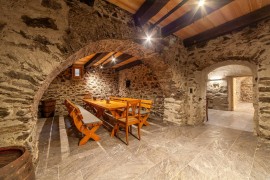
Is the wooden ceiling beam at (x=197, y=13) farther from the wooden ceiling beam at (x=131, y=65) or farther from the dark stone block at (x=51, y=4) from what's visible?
the wooden ceiling beam at (x=131, y=65)

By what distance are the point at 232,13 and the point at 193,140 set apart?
2668 millimetres

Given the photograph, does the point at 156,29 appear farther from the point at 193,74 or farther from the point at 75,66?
the point at 75,66

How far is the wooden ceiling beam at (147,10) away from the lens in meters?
2.07

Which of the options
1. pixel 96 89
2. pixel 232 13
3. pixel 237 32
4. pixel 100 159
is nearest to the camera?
pixel 100 159

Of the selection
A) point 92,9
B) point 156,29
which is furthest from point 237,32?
point 92,9

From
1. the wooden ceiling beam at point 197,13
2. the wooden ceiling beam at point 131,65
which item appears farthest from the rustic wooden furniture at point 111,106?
the wooden ceiling beam at point 131,65

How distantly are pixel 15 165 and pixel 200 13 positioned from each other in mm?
3191

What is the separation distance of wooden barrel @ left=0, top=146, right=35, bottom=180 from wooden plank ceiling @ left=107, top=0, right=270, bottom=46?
2448 millimetres

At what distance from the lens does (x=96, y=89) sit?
22.4 ft

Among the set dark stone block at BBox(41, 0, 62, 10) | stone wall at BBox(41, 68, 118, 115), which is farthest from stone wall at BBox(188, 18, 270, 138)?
stone wall at BBox(41, 68, 118, 115)

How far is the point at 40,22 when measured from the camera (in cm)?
169

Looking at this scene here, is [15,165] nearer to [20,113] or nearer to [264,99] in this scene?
[20,113]

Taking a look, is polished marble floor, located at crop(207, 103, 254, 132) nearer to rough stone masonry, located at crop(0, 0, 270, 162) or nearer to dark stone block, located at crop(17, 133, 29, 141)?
rough stone masonry, located at crop(0, 0, 270, 162)

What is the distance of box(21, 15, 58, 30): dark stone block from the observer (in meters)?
1.61
